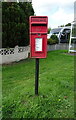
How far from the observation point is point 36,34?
2854mm

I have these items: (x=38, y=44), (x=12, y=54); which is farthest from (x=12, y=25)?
(x=38, y=44)

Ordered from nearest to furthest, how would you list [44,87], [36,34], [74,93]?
[36,34]
[74,93]
[44,87]

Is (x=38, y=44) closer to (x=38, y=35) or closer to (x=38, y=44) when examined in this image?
(x=38, y=44)

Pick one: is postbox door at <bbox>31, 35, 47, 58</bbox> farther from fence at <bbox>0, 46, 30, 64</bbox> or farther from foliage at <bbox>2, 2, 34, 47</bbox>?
fence at <bbox>0, 46, 30, 64</bbox>

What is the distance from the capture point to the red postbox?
110 inches

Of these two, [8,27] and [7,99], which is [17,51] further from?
[7,99]

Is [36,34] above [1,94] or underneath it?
above

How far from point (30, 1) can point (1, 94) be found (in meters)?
7.74

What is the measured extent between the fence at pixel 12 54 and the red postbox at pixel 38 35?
484 centimetres

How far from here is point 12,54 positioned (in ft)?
26.5

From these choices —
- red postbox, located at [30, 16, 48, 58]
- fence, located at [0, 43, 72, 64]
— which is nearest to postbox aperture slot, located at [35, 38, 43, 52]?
red postbox, located at [30, 16, 48, 58]

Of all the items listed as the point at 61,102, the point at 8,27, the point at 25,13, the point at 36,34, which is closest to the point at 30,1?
the point at 25,13

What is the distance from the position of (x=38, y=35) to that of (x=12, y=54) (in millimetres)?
5412

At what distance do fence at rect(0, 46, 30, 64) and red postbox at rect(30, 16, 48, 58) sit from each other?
4.84 metres
